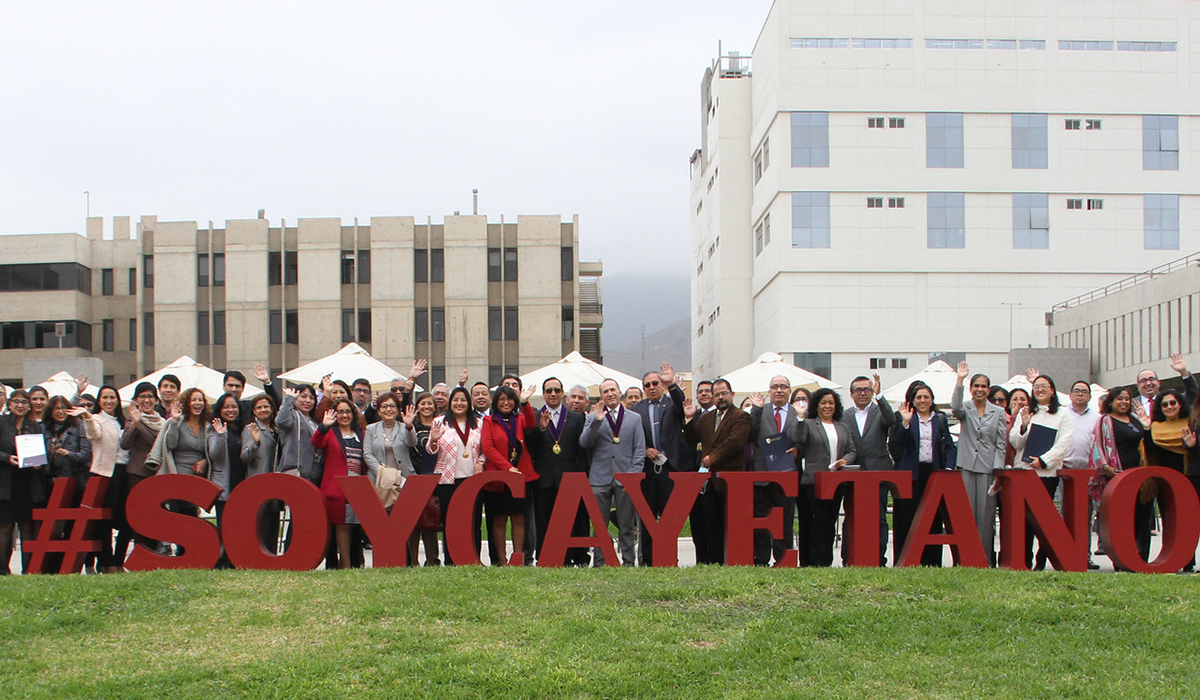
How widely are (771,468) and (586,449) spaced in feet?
6.48

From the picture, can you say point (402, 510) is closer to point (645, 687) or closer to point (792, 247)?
point (645, 687)

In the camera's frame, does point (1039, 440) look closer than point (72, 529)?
No

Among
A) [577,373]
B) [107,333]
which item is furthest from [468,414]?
[107,333]

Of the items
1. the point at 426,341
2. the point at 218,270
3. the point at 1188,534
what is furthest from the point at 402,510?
the point at 218,270

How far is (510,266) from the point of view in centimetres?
5491

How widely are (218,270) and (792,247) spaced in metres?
28.0

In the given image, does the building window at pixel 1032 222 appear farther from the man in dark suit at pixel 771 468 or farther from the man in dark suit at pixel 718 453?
the man in dark suit at pixel 718 453

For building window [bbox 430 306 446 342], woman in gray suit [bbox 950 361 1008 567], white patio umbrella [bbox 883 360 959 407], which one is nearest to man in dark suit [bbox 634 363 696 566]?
woman in gray suit [bbox 950 361 1008 567]

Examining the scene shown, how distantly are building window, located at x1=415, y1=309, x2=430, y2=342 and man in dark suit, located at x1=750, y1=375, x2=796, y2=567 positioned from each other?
Answer: 4402 centimetres

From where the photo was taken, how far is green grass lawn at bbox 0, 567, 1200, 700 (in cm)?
730

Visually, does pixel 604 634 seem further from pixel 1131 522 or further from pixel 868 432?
pixel 1131 522

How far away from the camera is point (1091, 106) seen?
5591 cm

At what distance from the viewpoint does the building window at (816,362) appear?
56.2m

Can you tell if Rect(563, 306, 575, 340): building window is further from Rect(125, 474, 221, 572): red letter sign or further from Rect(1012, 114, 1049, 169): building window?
Rect(125, 474, 221, 572): red letter sign
